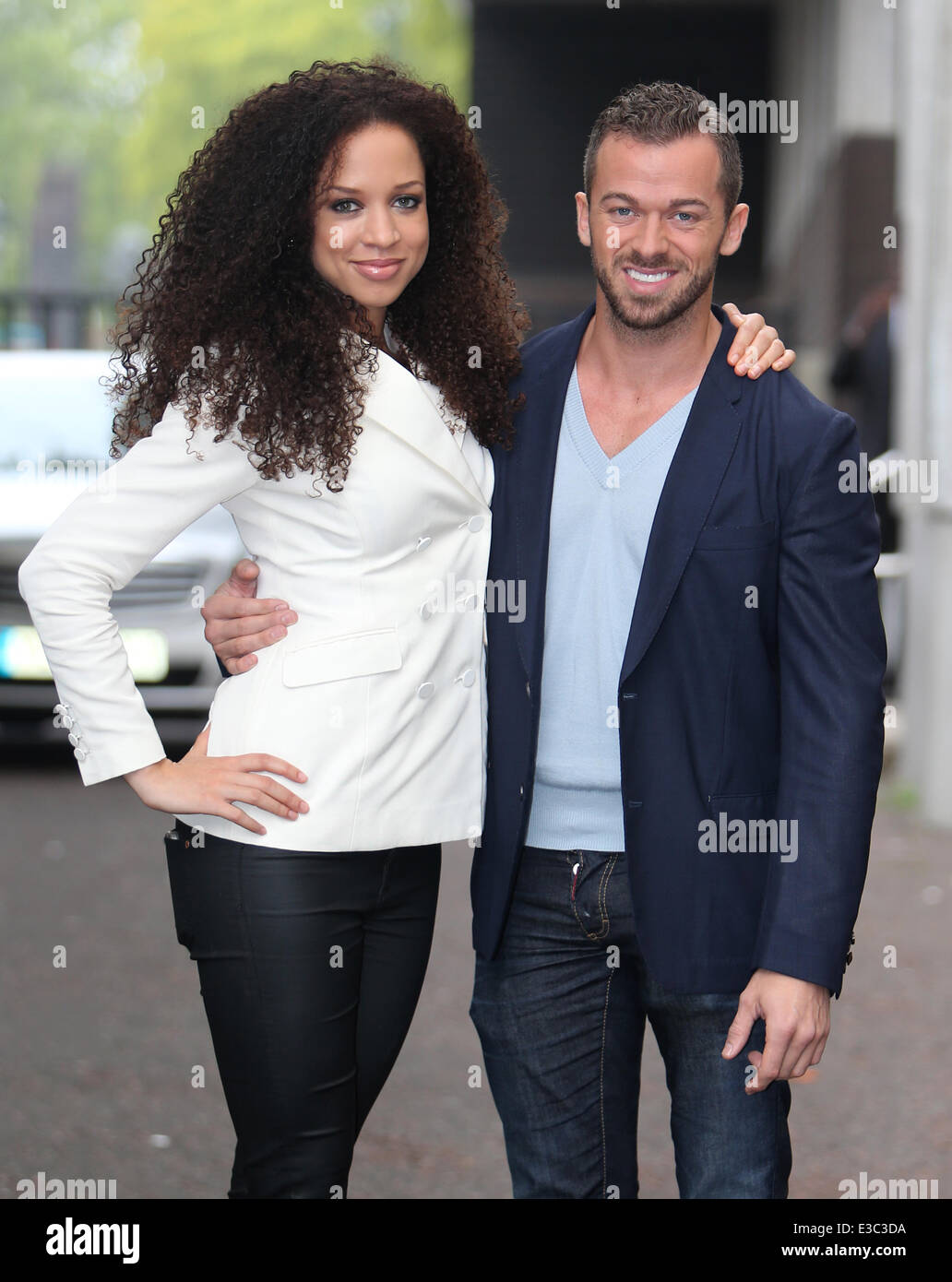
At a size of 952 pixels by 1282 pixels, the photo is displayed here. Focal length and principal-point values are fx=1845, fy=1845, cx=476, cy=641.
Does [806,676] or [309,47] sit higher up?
[309,47]

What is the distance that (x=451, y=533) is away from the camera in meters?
3.00

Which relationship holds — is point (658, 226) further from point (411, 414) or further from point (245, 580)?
point (245, 580)

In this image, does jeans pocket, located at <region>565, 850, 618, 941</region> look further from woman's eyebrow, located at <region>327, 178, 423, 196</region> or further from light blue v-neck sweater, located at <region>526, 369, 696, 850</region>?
woman's eyebrow, located at <region>327, 178, 423, 196</region>

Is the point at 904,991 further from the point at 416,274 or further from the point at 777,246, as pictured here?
the point at 777,246

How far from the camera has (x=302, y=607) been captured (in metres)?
2.88

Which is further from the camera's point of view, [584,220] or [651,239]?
[584,220]

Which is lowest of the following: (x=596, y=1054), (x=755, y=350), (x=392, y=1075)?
(x=392, y=1075)

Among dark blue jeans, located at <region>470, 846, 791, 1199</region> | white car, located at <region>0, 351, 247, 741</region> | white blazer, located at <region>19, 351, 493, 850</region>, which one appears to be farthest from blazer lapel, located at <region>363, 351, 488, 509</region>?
white car, located at <region>0, 351, 247, 741</region>

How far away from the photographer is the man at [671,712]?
286 cm

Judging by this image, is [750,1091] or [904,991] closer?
[750,1091]

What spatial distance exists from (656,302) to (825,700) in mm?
687

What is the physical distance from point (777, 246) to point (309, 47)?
16.6m

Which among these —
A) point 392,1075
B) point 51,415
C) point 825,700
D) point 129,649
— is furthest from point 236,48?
point 825,700
